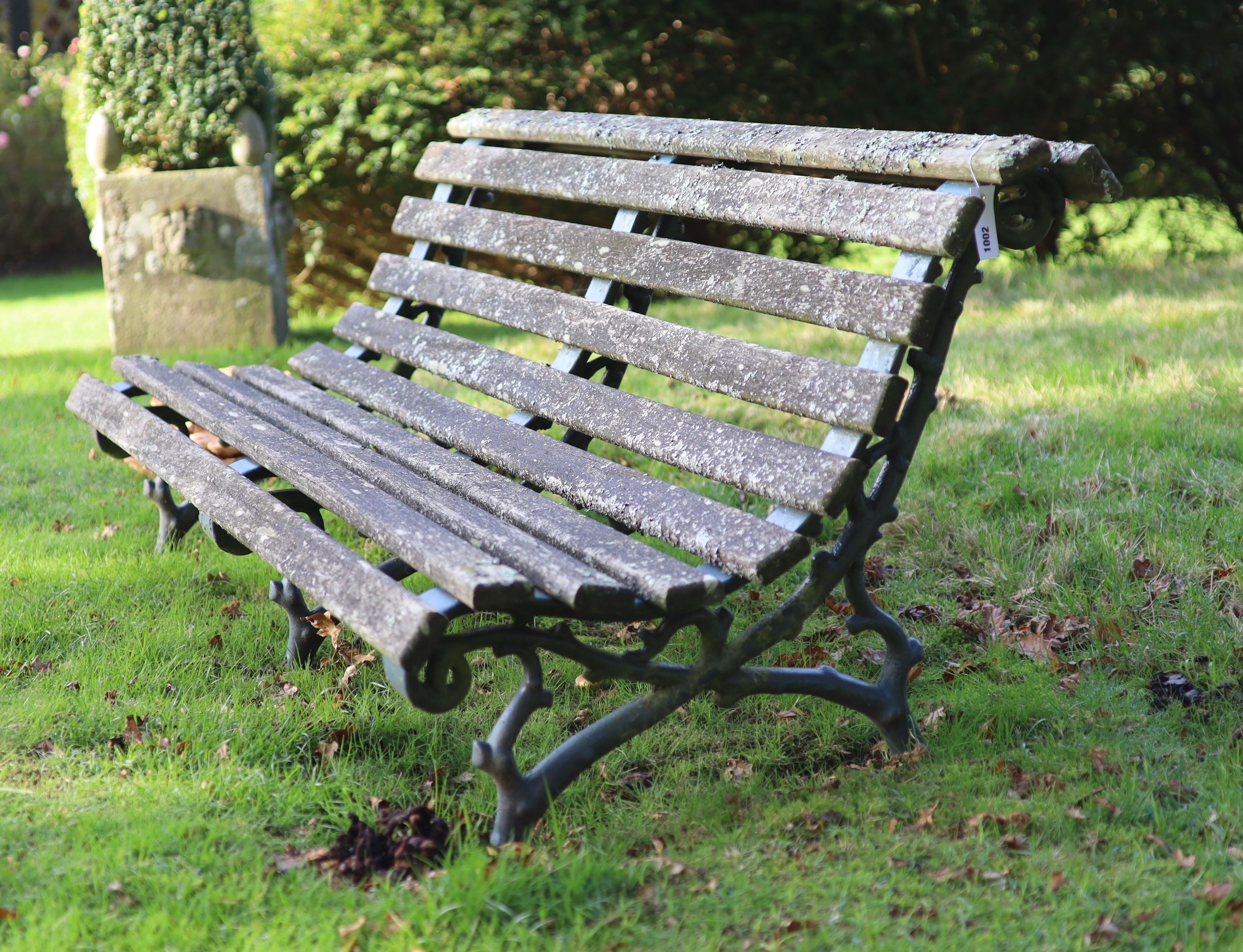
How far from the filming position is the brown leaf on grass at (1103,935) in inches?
73.5

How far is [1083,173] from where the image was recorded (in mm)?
2254

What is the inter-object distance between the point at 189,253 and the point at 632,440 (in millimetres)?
4267

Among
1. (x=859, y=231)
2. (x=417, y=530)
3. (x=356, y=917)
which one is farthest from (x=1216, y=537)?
(x=356, y=917)

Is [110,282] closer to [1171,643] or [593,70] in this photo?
[593,70]

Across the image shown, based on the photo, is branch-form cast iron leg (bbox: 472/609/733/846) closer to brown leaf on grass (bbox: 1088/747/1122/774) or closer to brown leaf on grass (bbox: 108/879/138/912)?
brown leaf on grass (bbox: 108/879/138/912)

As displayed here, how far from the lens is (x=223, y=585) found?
344 centimetres

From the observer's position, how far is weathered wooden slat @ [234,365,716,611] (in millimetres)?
2057

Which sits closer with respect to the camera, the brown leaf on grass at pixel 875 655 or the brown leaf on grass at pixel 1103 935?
the brown leaf on grass at pixel 1103 935

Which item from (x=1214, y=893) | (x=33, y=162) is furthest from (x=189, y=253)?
(x=33, y=162)

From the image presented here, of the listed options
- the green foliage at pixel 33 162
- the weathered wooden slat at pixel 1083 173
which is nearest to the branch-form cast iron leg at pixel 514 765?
the weathered wooden slat at pixel 1083 173

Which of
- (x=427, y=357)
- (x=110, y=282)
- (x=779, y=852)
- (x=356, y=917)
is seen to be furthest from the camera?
(x=110, y=282)

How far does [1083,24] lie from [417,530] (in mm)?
7195

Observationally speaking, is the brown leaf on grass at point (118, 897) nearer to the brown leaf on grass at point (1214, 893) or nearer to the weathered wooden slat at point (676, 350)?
the weathered wooden slat at point (676, 350)

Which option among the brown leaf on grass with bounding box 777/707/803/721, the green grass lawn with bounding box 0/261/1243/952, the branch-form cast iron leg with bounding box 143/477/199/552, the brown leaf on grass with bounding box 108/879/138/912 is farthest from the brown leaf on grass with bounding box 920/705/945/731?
the branch-form cast iron leg with bounding box 143/477/199/552
